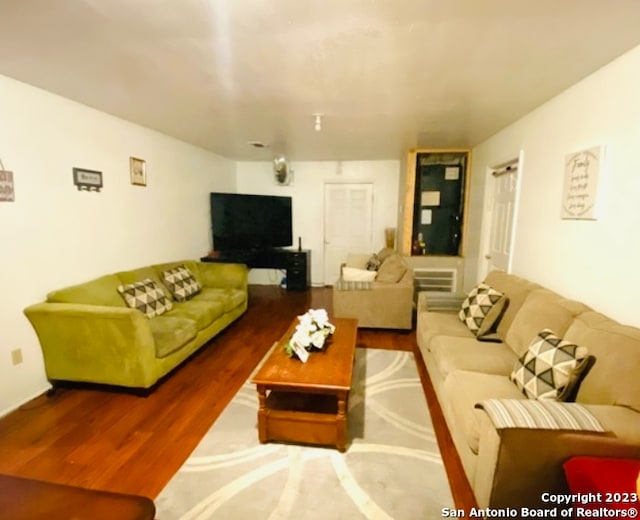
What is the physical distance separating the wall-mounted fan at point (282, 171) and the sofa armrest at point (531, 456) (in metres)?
4.82

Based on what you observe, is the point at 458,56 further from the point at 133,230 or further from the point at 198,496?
the point at 133,230

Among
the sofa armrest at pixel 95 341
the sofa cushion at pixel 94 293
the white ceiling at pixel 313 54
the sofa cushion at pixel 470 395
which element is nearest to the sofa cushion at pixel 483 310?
the sofa cushion at pixel 470 395

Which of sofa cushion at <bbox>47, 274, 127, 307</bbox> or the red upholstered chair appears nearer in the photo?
the red upholstered chair

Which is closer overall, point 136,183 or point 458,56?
point 458,56

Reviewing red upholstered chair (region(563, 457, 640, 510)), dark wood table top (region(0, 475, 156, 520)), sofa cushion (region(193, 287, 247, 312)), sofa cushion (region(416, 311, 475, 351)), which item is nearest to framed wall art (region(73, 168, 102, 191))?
sofa cushion (region(193, 287, 247, 312))

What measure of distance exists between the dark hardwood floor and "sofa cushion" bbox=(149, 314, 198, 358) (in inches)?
12.0

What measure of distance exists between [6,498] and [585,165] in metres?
3.34

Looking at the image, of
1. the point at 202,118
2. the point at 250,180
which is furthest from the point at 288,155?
the point at 202,118

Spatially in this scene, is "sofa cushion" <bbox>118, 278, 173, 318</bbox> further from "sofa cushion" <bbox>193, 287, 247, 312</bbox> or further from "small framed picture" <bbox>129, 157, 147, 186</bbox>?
"small framed picture" <bbox>129, 157, 147, 186</bbox>

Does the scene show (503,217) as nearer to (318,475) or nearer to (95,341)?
(318,475)

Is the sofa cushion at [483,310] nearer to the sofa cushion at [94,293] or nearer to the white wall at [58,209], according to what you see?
the sofa cushion at [94,293]

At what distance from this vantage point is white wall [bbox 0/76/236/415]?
93.1 inches

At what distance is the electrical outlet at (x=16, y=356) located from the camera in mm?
2408

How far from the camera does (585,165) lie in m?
2.18
